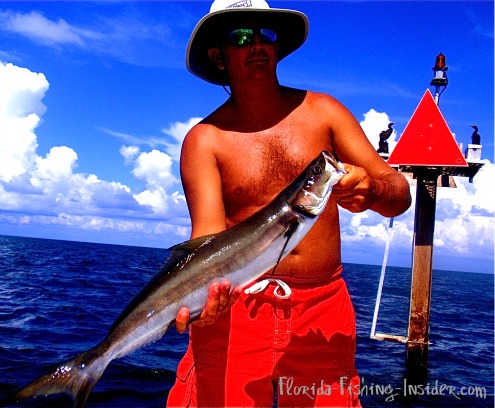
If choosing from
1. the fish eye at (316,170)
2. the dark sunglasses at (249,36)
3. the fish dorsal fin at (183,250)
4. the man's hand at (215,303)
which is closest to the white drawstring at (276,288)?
the man's hand at (215,303)

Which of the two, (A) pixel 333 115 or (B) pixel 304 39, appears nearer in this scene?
(A) pixel 333 115

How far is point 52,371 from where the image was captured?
3.49 m

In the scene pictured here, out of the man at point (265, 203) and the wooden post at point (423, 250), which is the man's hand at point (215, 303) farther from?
the wooden post at point (423, 250)

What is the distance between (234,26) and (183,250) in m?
2.24

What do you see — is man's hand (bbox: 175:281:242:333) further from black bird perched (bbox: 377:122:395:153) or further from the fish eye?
black bird perched (bbox: 377:122:395:153)

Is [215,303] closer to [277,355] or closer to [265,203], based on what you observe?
[277,355]

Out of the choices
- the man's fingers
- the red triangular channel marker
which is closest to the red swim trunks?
the man's fingers

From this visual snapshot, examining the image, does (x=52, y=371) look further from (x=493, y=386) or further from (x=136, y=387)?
(x=493, y=386)

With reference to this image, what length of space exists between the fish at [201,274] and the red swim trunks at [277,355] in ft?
1.75

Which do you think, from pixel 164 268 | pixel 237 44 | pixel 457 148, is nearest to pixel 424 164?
pixel 457 148

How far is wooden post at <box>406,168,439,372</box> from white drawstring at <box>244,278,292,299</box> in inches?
338

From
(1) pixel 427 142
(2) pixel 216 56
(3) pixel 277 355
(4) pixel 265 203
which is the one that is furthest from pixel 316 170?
(1) pixel 427 142

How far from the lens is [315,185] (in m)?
3.42

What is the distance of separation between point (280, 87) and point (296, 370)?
2.60 meters
